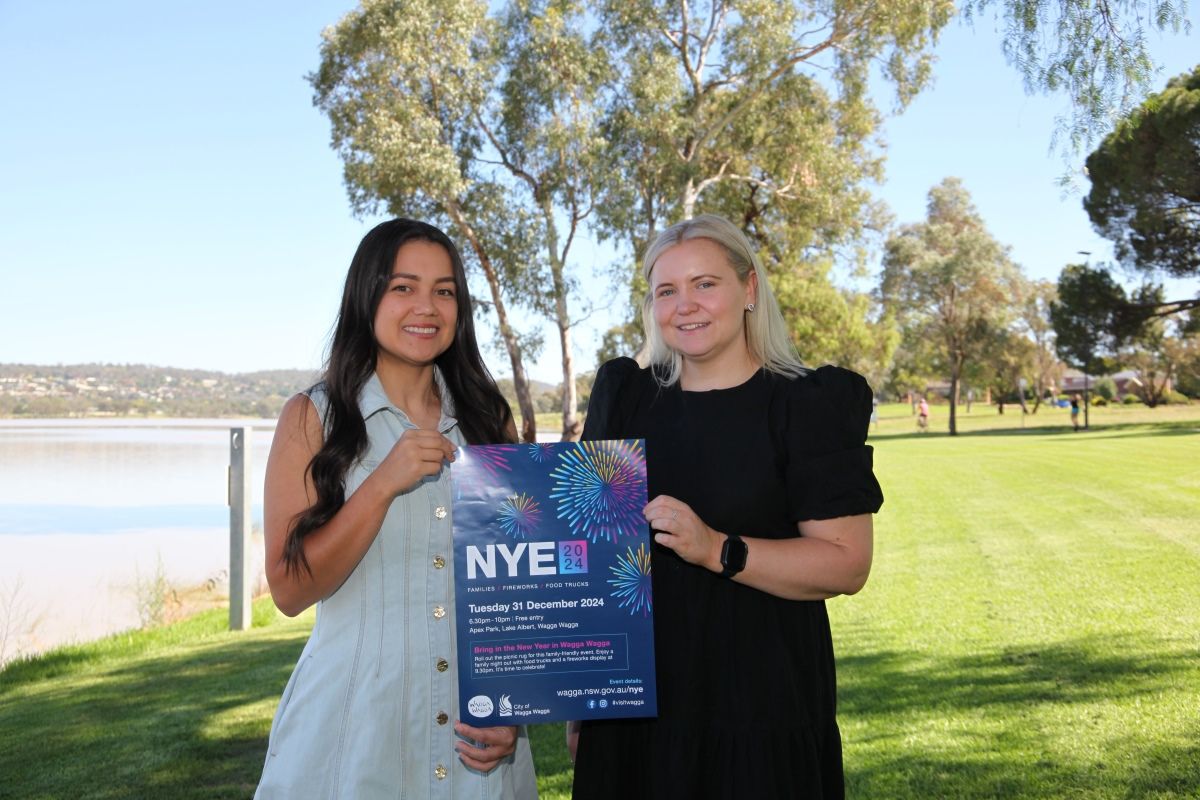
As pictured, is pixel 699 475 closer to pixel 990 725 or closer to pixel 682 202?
pixel 990 725

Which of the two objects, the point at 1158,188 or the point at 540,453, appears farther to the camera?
the point at 1158,188

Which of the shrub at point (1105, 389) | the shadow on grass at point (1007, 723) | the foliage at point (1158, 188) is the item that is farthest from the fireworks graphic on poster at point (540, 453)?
the shrub at point (1105, 389)

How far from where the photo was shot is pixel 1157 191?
21.4m

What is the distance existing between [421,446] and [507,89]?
25.9 m

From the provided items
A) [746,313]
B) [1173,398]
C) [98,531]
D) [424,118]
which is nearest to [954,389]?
[1173,398]

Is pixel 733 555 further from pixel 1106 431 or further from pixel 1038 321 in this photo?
pixel 1038 321

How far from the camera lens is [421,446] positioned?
82.4 inches

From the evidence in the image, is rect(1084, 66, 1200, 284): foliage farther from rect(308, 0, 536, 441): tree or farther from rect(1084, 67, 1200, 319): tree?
rect(308, 0, 536, 441): tree

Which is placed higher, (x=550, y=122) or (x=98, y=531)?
(x=550, y=122)

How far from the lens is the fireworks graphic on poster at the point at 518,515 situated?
2137mm

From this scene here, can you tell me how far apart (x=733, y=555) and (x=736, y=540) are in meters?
0.03

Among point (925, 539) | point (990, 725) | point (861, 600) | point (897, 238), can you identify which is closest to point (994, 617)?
point (861, 600)

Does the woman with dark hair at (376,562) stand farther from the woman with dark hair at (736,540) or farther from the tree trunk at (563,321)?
the tree trunk at (563,321)

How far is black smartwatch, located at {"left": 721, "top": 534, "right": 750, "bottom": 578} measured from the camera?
7.02 feet
